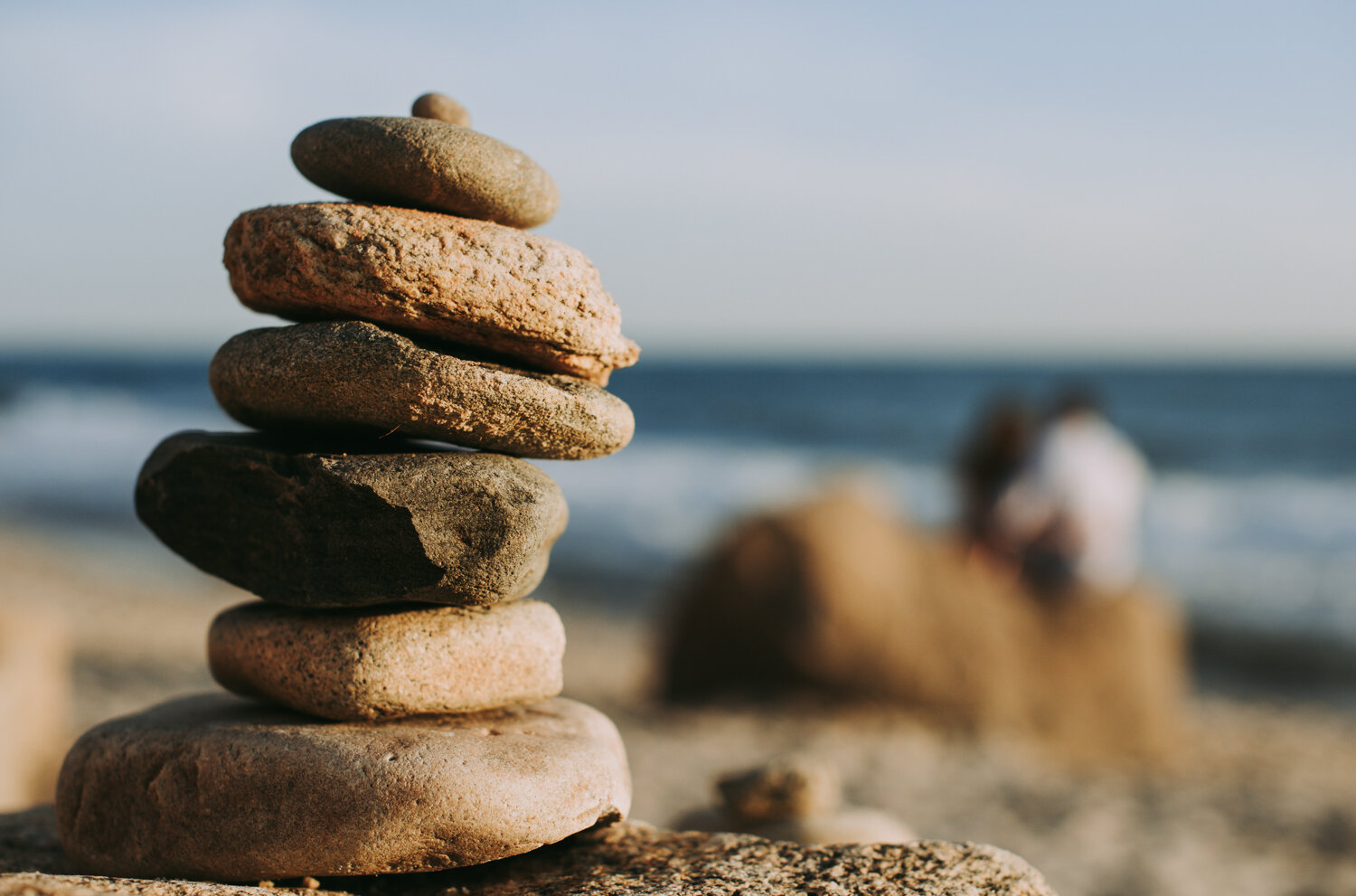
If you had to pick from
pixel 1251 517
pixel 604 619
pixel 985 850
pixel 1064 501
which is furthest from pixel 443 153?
pixel 1251 517

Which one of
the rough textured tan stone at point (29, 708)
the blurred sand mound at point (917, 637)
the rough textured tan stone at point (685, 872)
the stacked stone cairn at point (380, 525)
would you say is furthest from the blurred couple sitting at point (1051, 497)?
the rough textured tan stone at point (29, 708)

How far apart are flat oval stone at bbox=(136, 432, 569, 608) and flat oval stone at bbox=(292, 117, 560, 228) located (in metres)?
0.63

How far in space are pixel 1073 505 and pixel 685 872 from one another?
5777 mm

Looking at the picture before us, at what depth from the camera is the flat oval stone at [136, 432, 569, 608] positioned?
2.37 meters

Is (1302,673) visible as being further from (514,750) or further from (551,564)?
(514,750)

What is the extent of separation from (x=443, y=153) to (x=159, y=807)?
1.65 m

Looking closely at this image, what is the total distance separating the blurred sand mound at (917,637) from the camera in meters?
7.34

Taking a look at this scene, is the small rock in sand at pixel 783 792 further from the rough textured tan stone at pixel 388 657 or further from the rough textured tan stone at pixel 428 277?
the rough textured tan stone at pixel 428 277

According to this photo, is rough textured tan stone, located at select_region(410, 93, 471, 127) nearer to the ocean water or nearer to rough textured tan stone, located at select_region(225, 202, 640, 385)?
rough textured tan stone, located at select_region(225, 202, 640, 385)

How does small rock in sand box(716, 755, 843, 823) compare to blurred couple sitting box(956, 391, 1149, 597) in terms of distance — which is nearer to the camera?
small rock in sand box(716, 755, 843, 823)

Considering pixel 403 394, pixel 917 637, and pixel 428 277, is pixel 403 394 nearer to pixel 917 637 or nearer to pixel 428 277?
pixel 428 277

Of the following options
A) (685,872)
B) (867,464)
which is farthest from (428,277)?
(867,464)

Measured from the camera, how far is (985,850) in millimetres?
2492

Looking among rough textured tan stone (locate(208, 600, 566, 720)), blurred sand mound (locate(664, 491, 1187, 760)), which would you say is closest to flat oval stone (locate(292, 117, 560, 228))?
rough textured tan stone (locate(208, 600, 566, 720))
